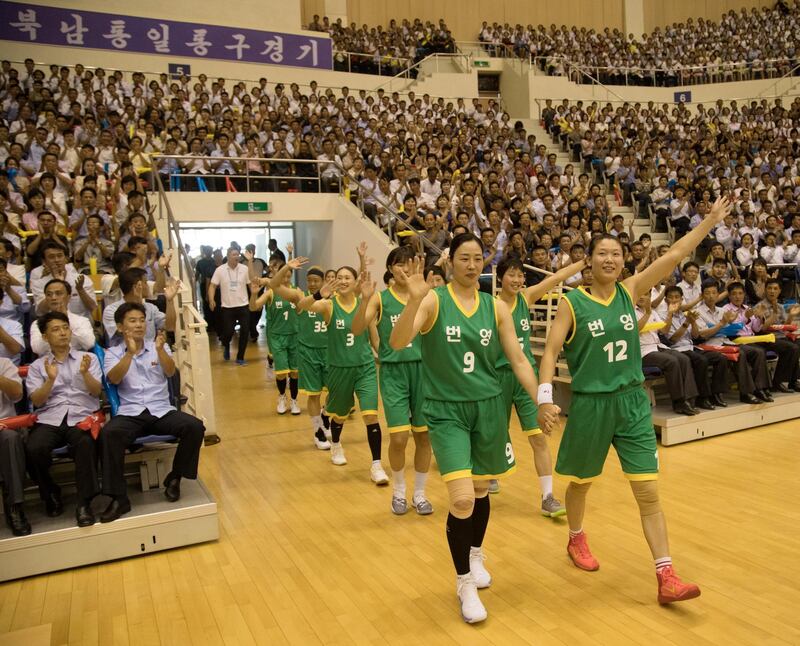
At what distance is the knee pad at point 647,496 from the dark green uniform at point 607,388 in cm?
6

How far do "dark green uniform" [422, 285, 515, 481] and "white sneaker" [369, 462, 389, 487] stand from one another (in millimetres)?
2202

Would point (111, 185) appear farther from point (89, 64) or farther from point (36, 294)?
point (89, 64)

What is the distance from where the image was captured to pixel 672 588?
11.1 feet

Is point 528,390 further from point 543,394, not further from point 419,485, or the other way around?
point 419,485

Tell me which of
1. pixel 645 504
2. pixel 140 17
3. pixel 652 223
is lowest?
pixel 645 504

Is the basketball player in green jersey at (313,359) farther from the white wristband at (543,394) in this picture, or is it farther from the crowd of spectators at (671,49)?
the crowd of spectators at (671,49)

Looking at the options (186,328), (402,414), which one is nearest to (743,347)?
(402,414)

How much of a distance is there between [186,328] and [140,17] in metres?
11.9

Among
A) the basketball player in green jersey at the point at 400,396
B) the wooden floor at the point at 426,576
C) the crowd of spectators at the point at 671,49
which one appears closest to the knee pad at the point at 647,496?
the wooden floor at the point at 426,576

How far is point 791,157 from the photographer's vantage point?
15594mm

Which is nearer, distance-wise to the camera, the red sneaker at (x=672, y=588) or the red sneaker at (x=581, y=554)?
the red sneaker at (x=672, y=588)

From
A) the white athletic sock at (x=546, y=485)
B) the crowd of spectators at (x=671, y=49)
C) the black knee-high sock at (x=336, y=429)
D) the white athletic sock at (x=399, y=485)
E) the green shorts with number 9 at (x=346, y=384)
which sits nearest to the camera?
the white athletic sock at (x=546, y=485)

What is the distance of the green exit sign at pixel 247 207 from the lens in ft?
39.5

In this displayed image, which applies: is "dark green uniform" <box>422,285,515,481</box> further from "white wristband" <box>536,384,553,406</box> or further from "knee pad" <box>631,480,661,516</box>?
"knee pad" <box>631,480,661,516</box>
